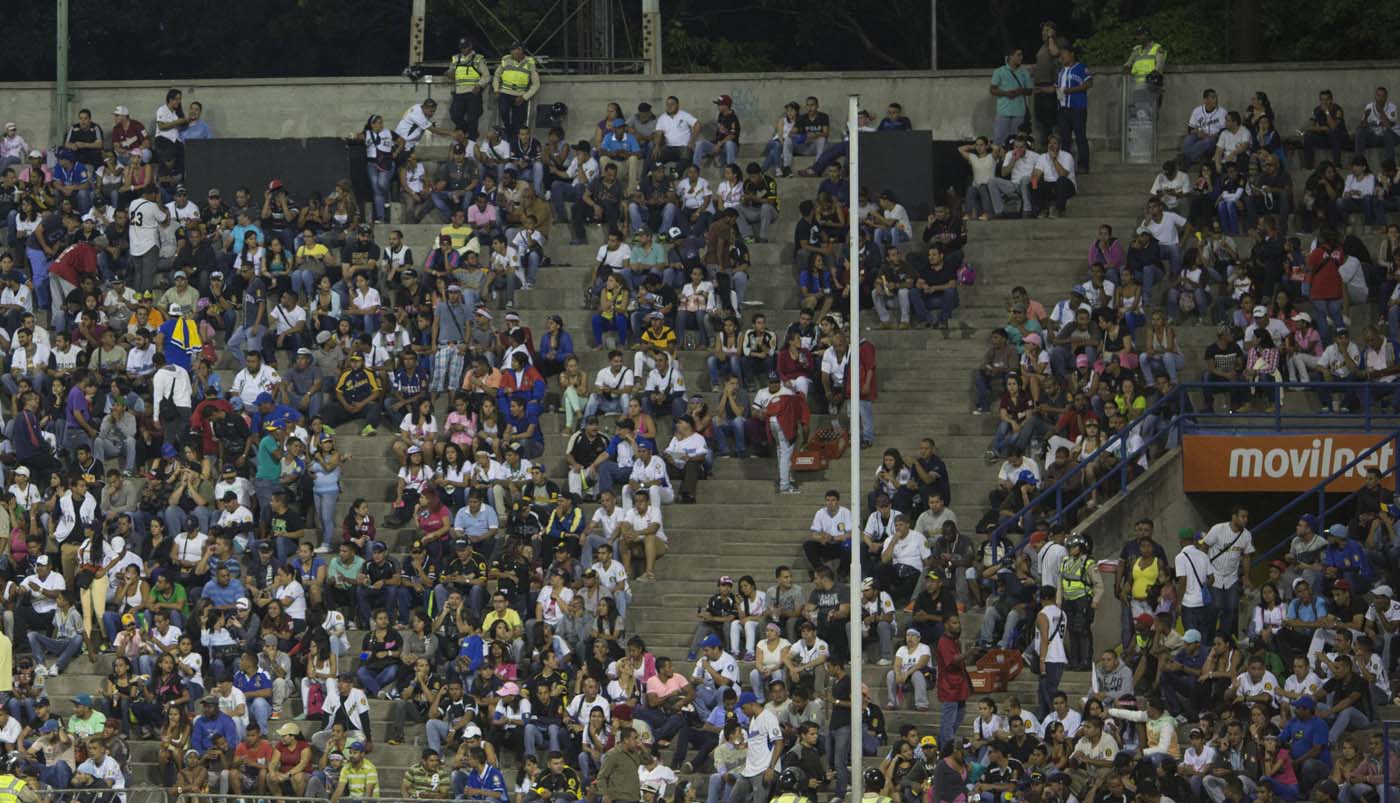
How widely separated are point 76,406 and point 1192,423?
14263 millimetres

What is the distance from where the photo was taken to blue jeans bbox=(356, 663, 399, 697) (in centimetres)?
3055

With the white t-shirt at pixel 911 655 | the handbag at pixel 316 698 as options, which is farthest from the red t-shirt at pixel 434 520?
the white t-shirt at pixel 911 655

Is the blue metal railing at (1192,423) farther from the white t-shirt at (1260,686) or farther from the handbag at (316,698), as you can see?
the handbag at (316,698)

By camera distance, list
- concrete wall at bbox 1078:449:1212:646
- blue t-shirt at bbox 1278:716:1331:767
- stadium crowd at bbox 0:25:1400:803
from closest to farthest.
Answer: blue t-shirt at bbox 1278:716:1331:767 < stadium crowd at bbox 0:25:1400:803 < concrete wall at bbox 1078:449:1212:646

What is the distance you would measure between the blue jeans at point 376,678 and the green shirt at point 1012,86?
1312 centimetres

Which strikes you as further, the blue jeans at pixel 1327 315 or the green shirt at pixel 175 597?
the blue jeans at pixel 1327 315

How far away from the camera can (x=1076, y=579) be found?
29672 mm

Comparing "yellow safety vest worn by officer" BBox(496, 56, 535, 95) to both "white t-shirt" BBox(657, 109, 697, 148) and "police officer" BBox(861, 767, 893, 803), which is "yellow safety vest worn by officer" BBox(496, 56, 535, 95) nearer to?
"white t-shirt" BBox(657, 109, 697, 148)

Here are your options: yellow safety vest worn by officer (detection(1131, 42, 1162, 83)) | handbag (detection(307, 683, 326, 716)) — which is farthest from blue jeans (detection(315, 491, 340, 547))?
yellow safety vest worn by officer (detection(1131, 42, 1162, 83))

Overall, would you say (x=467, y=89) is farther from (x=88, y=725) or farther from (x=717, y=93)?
(x=88, y=725)

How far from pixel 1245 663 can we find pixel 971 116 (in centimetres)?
1327

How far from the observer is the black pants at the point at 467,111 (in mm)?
39719

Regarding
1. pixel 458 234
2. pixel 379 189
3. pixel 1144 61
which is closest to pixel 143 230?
pixel 379 189

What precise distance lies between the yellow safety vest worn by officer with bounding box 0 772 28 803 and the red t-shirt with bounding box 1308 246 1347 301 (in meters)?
17.1
